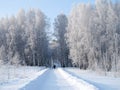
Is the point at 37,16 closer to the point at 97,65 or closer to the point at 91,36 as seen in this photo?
the point at 91,36

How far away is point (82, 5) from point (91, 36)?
8386 mm

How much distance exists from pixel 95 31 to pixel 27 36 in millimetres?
26605

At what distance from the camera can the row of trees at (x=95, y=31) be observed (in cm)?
4859

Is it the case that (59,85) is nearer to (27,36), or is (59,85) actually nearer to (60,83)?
(60,83)

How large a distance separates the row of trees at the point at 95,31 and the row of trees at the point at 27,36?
17.2 m

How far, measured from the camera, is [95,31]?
50062 mm

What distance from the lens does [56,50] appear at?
82.4m

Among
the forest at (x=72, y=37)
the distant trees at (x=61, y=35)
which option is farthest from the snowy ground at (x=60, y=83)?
the distant trees at (x=61, y=35)

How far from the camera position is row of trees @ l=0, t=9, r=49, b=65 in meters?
71.9

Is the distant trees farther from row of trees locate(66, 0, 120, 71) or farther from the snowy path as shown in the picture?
the snowy path

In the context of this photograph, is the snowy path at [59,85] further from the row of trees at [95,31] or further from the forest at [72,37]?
the row of trees at [95,31]

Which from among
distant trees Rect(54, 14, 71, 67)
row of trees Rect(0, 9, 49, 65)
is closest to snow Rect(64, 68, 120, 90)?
row of trees Rect(0, 9, 49, 65)

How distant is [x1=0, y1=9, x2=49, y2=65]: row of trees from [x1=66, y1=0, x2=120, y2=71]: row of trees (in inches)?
676

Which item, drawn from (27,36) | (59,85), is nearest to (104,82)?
(59,85)
